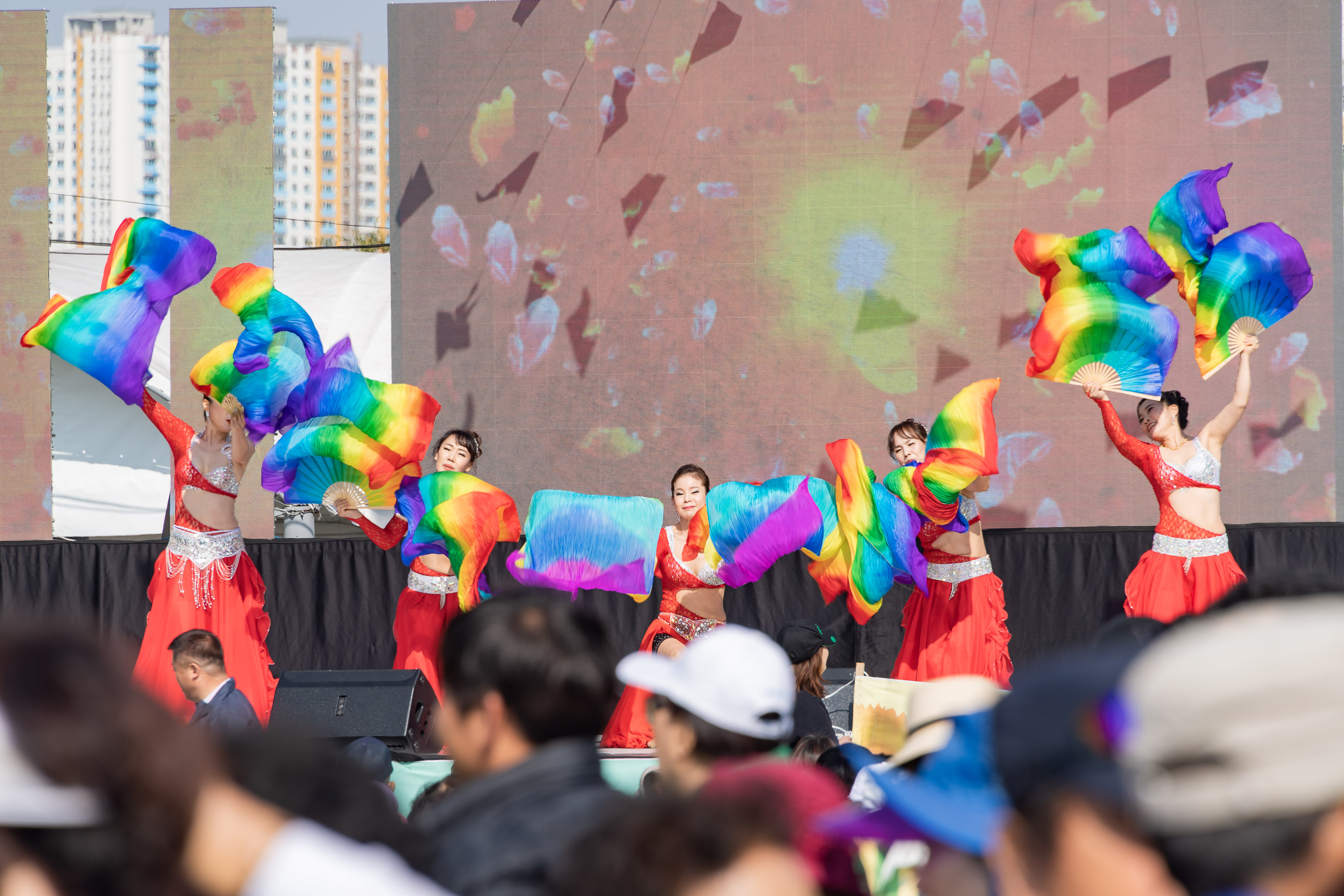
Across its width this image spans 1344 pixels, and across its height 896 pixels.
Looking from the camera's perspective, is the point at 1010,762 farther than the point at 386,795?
No

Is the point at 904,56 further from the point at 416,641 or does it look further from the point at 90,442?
the point at 90,442

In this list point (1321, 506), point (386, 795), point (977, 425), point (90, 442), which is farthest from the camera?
point (90, 442)

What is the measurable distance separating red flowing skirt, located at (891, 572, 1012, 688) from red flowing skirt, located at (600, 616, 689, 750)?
898 mm

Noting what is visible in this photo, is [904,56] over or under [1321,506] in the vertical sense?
over

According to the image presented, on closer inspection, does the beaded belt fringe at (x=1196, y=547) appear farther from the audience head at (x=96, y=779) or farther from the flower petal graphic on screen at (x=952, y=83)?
the audience head at (x=96, y=779)

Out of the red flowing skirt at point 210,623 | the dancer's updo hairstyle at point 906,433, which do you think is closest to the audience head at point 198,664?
the red flowing skirt at point 210,623

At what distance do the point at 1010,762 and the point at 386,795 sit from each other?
1.85 ft

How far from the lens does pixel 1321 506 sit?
612cm

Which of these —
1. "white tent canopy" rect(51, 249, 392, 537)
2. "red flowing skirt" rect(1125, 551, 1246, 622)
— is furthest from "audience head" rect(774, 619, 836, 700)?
"white tent canopy" rect(51, 249, 392, 537)

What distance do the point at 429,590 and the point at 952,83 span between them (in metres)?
3.44

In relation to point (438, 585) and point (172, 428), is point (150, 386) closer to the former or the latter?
point (172, 428)

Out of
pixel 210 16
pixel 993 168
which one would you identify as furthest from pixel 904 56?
pixel 210 16

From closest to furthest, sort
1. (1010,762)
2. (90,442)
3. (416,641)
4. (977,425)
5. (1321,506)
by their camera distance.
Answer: (1010,762) → (977,425) → (416,641) → (1321,506) → (90,442)

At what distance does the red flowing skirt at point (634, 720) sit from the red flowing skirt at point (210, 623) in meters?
1.16
